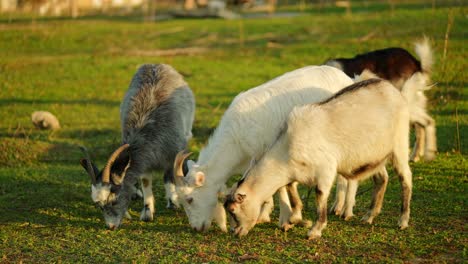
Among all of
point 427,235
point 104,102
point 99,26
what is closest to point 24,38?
point 99,26

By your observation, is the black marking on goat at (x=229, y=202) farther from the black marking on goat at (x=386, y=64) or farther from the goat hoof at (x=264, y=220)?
the black marking on goat at (x=386, y=64)

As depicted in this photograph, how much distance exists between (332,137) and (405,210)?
110 cm

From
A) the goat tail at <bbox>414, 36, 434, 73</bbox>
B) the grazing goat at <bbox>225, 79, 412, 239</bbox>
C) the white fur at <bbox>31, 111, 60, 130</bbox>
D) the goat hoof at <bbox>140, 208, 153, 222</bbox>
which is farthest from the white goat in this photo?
the white fur at <bbox>31, 111, 60, 130</bbox>

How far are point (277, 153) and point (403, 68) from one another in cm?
442

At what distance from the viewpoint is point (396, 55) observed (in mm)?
10891

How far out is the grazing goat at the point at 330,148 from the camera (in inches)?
275

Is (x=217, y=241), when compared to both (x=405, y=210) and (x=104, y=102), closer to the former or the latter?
(x=405, y=210)

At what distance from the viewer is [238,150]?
25.3 ft

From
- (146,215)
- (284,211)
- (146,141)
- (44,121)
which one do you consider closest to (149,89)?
(146,141)

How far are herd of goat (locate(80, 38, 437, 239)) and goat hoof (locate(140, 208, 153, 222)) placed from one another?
0.02m

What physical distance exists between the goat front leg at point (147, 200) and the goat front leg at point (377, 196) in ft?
7.91

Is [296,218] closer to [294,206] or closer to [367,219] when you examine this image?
[294,206]

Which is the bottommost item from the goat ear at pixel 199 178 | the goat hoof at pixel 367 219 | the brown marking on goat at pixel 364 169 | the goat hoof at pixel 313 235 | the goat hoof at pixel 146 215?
the goat hoof at pixel 146 215

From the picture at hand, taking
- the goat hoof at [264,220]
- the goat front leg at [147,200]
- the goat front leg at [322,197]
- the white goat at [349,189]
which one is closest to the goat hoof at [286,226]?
the goat hoof at [264,220]
